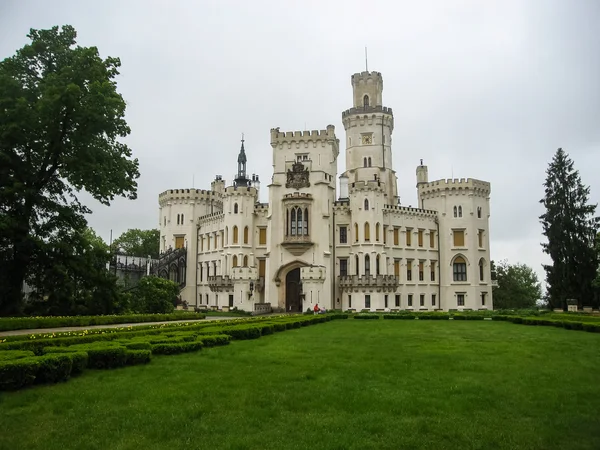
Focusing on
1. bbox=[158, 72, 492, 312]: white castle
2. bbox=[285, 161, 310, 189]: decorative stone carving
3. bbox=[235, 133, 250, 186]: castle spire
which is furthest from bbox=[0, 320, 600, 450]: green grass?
bbox=[235, 133, 250, 186]: castle spire

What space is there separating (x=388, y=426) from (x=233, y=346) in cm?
1035

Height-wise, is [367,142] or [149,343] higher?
[367,142]

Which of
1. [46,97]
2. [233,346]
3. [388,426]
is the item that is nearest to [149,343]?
[233,346]

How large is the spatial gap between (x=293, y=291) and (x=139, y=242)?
41051 millimetres

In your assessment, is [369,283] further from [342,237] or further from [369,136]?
[369,136]

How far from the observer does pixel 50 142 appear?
29.4 metres

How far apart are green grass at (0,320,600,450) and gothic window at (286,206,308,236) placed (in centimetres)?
3790

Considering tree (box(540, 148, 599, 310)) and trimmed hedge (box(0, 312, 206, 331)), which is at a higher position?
tree (box(540, 148, 599, 310))

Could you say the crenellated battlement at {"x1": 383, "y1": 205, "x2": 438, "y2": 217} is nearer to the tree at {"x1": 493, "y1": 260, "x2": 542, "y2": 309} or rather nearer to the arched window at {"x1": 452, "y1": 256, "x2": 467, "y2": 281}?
the arched window at {"x1": 452, "y1": 256, "x2": 467, "y2": 281}

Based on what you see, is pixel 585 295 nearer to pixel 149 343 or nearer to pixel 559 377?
pixel 559 377

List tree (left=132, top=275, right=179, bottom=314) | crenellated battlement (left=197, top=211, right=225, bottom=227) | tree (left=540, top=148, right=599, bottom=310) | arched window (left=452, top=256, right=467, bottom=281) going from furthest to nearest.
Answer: crenellated battlement (left=197, top=211, right=225, bottom=227), arched window (left=452, top=256, right=467, bottom=281), tree (left=540, top=148, right=599, bottom=310), tree (left=132, top=275, right=179, bottom=314)

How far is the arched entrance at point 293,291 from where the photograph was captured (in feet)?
175

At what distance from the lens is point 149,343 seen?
15.8 meters

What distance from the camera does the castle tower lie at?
202 ft
